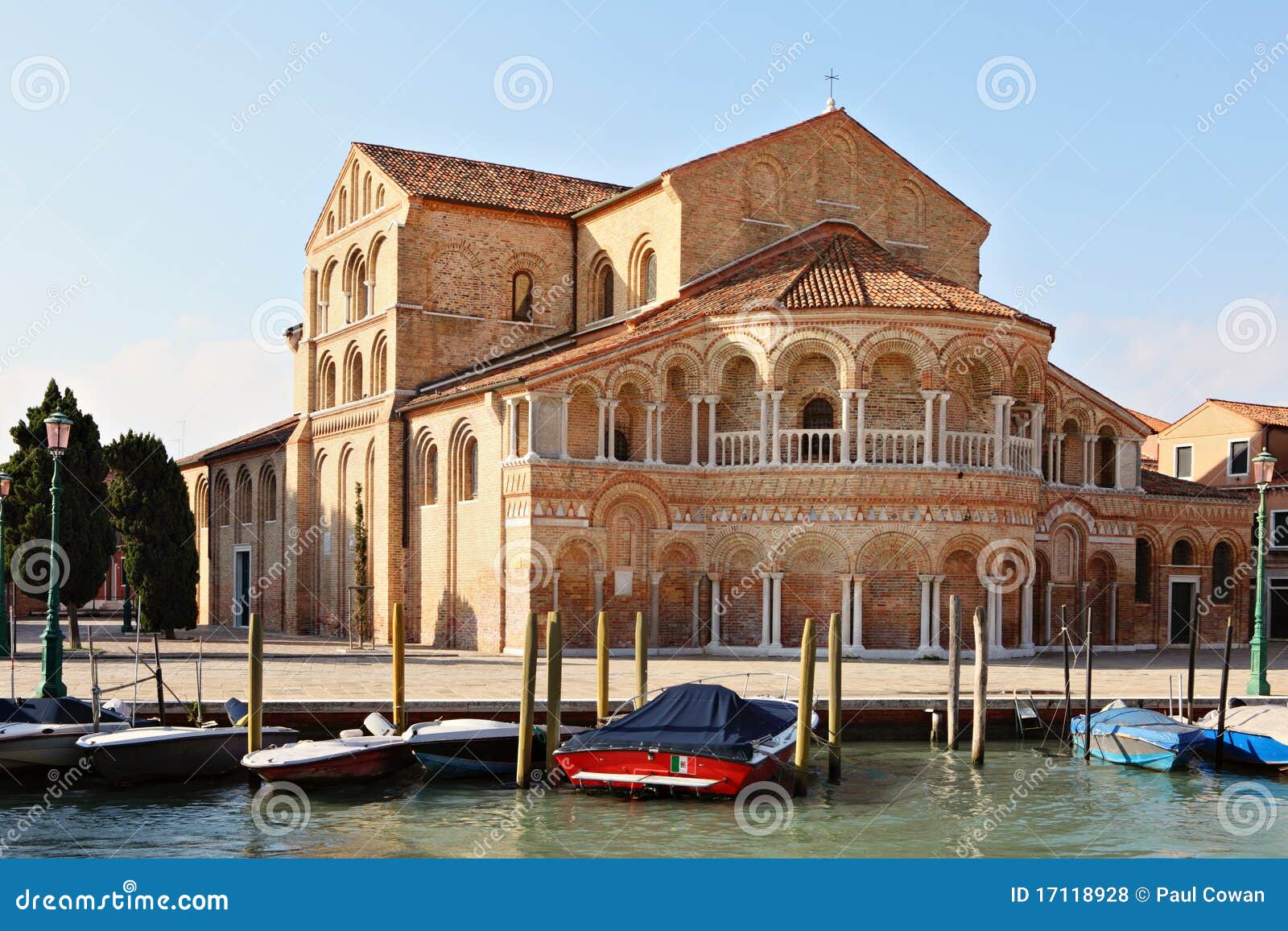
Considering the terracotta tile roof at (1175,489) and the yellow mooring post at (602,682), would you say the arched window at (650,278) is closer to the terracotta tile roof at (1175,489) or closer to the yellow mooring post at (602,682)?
the terracotta tile roof at (1175,489)

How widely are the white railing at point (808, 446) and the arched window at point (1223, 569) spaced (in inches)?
553

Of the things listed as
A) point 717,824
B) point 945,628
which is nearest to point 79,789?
point 717,824

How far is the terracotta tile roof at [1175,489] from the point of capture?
36.9 meters

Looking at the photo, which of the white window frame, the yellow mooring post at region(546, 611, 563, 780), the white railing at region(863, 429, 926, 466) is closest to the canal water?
the yellow mooring post at region(546, 611, 563, 780)

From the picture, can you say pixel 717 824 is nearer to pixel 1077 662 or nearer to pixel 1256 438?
pixel 1077 662

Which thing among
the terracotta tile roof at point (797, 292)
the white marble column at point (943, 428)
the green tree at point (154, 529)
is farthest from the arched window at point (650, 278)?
the green tree at point (154, 529)

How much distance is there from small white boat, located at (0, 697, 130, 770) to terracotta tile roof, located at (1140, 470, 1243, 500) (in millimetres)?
26929

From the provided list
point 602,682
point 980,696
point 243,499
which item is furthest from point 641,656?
point 243,499

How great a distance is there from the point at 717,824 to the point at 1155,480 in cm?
2616

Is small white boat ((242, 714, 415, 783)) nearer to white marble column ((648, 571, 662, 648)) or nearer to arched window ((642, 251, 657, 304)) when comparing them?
white marble column ((648, 571, 662, 648))

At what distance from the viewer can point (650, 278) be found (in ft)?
115

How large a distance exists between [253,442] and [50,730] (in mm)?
26716

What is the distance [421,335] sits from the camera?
35531mm

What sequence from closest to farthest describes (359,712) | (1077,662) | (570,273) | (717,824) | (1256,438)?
(717,824)
(359,712)
(1077,662)
(570,273)
(1256,438)
